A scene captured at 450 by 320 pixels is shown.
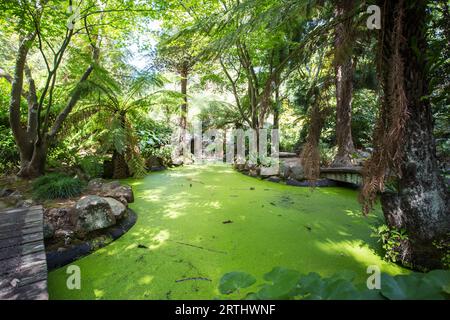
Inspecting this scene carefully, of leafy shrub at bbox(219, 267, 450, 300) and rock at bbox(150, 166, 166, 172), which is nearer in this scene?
leafy shrub at bbox(219, 267, 450, 300)

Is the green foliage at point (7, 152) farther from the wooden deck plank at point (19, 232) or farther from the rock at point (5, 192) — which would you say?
the wooden deck plank at point (19, 232)

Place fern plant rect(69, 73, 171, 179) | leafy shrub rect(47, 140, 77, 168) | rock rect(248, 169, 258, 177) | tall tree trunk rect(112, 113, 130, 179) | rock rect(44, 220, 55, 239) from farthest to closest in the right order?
rock rect(248, 169, 258, 177) < tall tree trunk rect(112, 113, 130, 179) < fern plant rect(69, 73, 171, 179) < leafy shrub rect(47, 140, 77, 168) < rock rect(44, 220, 55, 239)

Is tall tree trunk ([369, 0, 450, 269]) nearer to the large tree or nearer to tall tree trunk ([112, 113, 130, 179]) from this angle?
the large tree

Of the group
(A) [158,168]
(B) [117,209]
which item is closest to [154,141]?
(A) [158,168]

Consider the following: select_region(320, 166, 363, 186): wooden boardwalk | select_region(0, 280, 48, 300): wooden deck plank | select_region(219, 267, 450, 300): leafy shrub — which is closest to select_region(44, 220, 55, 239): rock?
select_region(0, 280, 48, 300): wooden deck plank

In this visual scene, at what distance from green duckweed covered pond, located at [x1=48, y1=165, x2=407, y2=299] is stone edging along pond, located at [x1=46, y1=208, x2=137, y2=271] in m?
0.06

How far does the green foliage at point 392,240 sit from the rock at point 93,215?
2252 millimetres

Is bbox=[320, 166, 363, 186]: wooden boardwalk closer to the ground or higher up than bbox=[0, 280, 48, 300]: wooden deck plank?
higher up

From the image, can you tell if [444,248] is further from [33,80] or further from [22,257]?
[33,80]

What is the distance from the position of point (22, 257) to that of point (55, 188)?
5.25 ft

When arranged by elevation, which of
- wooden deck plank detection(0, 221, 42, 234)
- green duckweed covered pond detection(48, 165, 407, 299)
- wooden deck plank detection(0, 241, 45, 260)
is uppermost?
wooden deck plank detection(0, 221, 42, 234)

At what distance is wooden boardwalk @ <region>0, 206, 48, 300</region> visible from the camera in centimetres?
111

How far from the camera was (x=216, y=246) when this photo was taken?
1959mm
